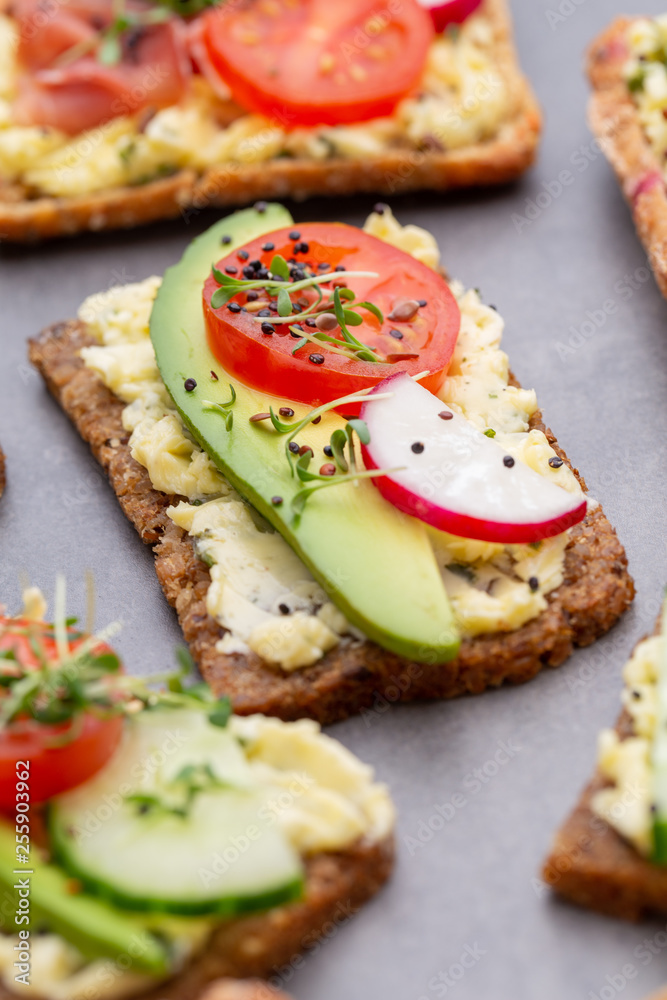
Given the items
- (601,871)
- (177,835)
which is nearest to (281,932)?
(177,835)

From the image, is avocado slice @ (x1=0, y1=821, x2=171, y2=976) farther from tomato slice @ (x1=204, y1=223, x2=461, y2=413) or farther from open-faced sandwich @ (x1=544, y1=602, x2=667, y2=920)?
tomato slice @ (x1=204, y1=223, x2=461, y2=413)

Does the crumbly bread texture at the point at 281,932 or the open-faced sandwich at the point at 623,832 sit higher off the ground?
the open-faced sandwich at the point at 623,832

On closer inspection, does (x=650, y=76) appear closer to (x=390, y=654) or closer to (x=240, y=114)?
(x=240, y=114)

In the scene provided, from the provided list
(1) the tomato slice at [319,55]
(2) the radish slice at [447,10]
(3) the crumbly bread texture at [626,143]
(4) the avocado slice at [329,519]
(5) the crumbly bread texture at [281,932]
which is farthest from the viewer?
(2) the radish slice at [447,10]

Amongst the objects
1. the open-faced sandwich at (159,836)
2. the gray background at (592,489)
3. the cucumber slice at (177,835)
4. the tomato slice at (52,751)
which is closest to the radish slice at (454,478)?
the gray background at (592,489)

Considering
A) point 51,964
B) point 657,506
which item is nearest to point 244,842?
point 51,964

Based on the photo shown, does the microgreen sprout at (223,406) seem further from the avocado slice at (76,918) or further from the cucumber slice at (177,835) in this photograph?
the avocado slice at (76,918)

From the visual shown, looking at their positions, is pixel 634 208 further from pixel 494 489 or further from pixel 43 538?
pixel 43 538
